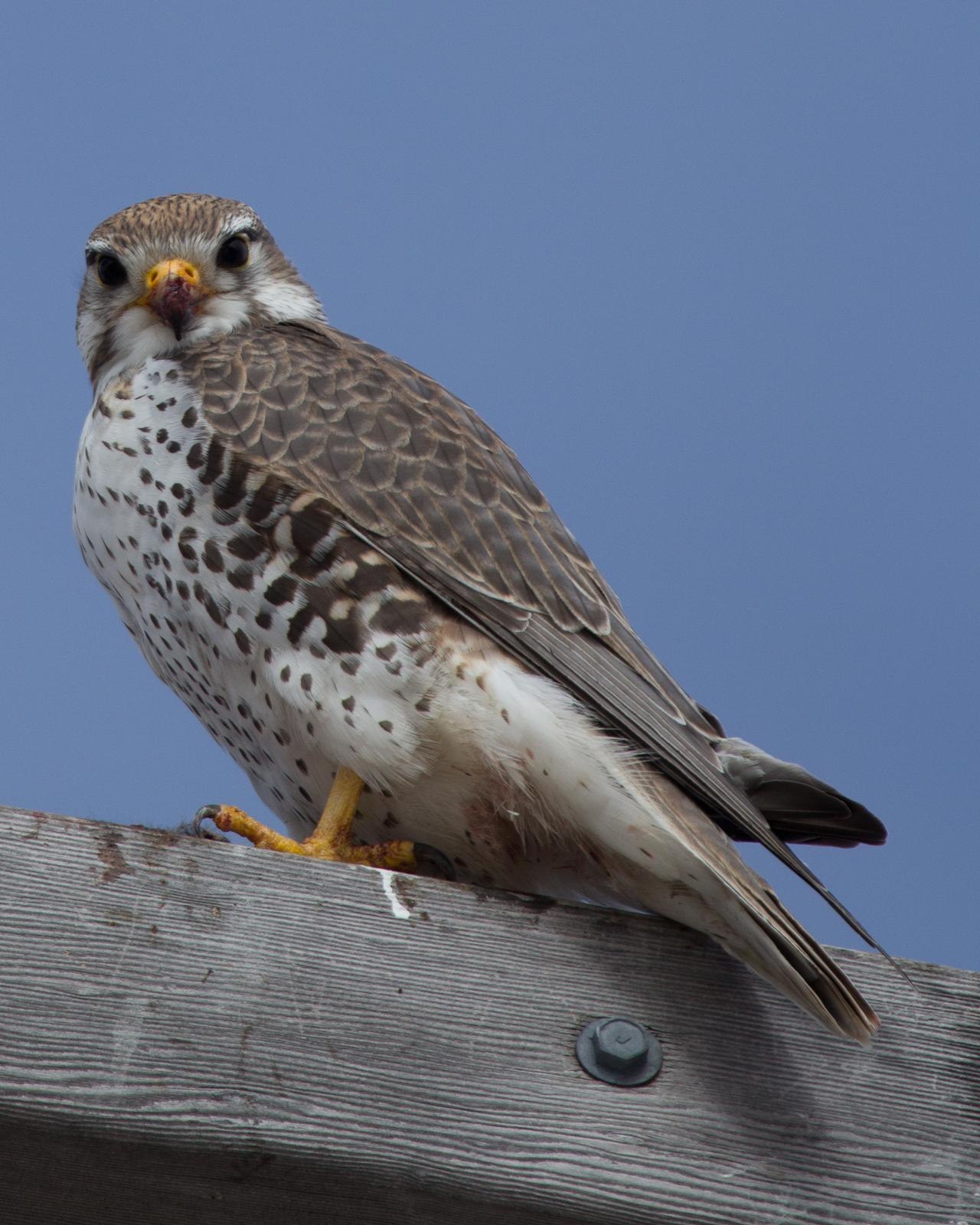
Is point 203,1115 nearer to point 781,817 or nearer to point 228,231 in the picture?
point 781,817

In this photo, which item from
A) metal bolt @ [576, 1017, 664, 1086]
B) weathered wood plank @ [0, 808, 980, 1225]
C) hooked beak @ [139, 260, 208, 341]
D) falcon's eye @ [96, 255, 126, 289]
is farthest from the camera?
falcon's eye @ [96, 255, 126, 289]

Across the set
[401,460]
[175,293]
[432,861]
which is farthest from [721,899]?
[175,293]

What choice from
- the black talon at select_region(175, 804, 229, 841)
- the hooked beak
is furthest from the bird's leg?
the hooked beak

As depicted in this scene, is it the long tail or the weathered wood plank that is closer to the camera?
the weathered wood plank

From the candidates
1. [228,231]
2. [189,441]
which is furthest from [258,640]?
[228,231]

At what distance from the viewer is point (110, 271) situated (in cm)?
287

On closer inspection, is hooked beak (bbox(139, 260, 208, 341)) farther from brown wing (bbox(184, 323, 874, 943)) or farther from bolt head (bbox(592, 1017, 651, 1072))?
bolt head (bbox(592, 1017, 651, 1072))

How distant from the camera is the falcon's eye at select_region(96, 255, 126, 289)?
112 inches

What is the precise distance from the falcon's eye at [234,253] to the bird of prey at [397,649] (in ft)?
1.11

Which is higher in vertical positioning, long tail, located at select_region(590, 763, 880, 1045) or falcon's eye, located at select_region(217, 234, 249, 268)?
falcon's eye, located at select_region(217, 234, 249, 268)

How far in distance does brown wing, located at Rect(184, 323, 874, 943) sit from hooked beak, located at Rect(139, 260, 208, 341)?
106 mm

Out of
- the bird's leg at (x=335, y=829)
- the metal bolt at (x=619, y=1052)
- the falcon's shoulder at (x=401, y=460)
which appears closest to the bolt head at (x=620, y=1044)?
the metal bolt at (x=619, y=1052)

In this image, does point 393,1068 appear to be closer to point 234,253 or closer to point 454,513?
point 454,513

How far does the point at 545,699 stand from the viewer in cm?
216
